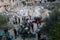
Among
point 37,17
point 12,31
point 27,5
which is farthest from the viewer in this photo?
point 27,5

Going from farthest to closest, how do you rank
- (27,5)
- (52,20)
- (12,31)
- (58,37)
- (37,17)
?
1. (27,5)
2. (37,17)
3. (12,31)
4. (52,20)
5. (58,37)

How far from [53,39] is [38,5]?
6293 millimetres

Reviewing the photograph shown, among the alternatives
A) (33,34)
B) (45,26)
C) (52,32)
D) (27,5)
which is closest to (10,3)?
(27,5)

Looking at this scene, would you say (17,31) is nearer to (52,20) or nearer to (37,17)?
(37,17)

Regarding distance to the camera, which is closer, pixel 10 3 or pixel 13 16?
pixel 13 16

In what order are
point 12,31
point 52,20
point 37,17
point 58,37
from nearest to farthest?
point 58,37, point 52,20, point 12,31, point 37,17

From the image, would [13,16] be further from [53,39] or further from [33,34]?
[53,39]

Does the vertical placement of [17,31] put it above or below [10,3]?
below

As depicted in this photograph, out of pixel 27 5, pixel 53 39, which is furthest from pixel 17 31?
pixel 53 39

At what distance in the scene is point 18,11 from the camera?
624 inches

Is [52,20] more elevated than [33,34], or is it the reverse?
[52,20]

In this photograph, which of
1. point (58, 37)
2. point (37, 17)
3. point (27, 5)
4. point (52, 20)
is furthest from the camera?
point (27, 5)

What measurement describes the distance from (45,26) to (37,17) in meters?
2.82

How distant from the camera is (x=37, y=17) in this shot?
15.0 m
